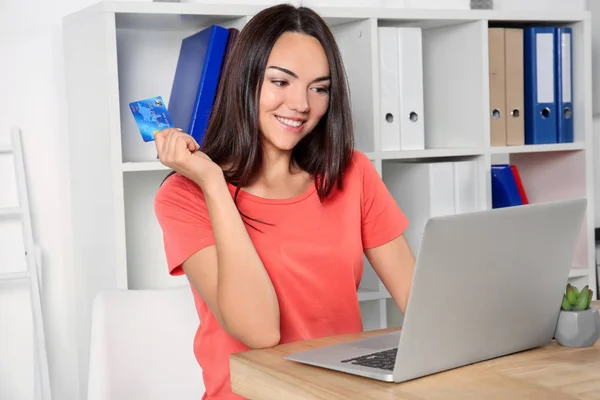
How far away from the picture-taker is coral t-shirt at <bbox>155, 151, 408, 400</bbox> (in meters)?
1.59

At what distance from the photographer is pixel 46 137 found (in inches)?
98.2

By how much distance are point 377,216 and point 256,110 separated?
35 cm

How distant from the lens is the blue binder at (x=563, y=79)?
281 centimetres

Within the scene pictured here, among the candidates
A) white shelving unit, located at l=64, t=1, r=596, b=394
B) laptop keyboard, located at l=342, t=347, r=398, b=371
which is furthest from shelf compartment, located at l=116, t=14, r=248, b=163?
laptop keyboard, located at l=342, t=347, r=398, b=371

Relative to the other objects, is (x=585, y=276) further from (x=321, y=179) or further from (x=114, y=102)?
(x=114, y=102)

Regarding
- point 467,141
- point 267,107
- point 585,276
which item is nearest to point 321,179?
point 267,107

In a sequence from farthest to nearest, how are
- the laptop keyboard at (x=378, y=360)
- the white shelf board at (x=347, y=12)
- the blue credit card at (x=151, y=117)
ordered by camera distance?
the white shelf board at (x=347, y=12) < the blue credit card at (x=151, y=117) < the laptop keyboard at (x=378, y=360)

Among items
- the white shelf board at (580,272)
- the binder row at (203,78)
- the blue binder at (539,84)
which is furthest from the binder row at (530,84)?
the binder row at (203,78)

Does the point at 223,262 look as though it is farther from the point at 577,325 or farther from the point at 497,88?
the point at 497,88

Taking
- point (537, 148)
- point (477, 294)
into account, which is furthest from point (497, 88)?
point (477, 294)

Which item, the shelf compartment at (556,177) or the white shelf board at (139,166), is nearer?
the white shelf board at (139,166)

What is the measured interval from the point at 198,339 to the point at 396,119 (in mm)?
1174

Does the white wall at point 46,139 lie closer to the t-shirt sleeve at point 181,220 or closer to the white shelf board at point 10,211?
the white shelf board at point 10,211

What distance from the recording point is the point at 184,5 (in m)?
2.25
